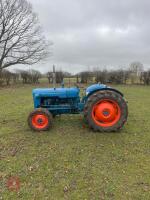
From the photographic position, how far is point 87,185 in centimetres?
309

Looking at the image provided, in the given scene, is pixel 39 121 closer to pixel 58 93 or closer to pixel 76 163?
pixel 58 93

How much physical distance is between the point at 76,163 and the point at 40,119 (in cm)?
207

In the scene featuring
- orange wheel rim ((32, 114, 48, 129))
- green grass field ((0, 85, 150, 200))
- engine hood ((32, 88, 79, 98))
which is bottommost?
green grass field ((0, 85, 150, 200))

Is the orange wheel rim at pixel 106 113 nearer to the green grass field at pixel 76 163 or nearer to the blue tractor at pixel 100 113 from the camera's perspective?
the blue tractor at pixel 100 113

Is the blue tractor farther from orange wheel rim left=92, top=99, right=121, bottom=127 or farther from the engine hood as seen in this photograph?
the engine hood

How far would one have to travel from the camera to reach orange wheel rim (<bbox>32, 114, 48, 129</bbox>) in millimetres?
5461

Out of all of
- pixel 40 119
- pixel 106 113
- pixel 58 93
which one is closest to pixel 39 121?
pixel 40 119

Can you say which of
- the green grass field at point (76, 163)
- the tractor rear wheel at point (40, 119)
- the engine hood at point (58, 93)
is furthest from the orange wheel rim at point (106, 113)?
the tractor rear wheel at point (40, 119)

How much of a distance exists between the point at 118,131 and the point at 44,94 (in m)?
2.36

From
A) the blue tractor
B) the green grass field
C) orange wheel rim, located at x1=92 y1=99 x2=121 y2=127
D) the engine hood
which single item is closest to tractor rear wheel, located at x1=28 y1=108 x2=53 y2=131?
the blue tractor

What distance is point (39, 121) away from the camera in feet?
18.0

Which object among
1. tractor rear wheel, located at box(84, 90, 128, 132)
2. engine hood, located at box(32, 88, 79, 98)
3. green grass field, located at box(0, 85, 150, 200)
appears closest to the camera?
green grass field, located at box(0, 85, 150, 200)

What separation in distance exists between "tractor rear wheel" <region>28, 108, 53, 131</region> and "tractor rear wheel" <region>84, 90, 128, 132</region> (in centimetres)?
104

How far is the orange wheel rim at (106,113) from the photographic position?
545 cm
